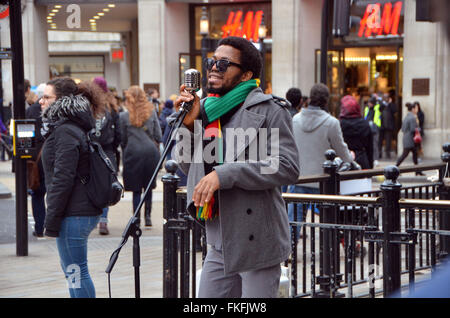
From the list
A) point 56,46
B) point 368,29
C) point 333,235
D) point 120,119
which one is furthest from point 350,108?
point 56,46

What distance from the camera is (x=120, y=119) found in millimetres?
10828

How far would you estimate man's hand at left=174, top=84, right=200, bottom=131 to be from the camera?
3414 millimetres

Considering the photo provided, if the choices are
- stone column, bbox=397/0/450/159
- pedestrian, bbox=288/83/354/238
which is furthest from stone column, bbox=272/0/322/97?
pedestrian, bbox=288/83/354/238

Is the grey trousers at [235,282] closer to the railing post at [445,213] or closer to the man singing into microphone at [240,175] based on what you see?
the man singing into microphone at [240,175]

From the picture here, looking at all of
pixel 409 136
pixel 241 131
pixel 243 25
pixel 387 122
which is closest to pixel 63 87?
pixel 241 131

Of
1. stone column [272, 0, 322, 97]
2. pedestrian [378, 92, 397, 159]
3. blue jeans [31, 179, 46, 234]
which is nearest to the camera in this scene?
blue jeans [31, 179, 46, 234]

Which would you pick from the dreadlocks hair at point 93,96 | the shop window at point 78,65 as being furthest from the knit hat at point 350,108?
the shop window at point 78,65

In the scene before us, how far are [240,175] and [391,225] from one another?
179 cm

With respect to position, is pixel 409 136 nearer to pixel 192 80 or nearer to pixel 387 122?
pixel 387 122

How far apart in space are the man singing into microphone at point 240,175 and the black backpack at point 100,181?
1872 millimetres

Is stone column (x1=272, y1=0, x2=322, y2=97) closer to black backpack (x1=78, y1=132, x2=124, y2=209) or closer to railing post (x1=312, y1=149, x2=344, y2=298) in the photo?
railing post (x1=312, y1=149, x2=344, y2=298)

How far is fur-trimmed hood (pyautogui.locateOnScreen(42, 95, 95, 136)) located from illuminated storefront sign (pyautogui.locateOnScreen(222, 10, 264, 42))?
22.4m

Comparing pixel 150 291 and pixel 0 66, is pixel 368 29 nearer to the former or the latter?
pixel 0 66

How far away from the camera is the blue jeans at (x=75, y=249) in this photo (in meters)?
5.37
